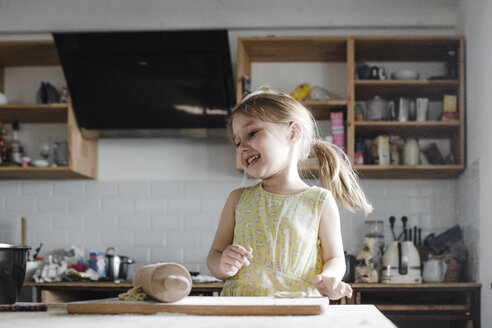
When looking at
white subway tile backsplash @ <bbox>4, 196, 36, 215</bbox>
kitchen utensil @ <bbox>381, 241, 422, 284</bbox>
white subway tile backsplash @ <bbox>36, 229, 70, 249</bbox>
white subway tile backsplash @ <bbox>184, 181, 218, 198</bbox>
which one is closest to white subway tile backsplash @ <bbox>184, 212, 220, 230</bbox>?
white subway tile backsplash @ <bbox>184, 181, 218, 198</bbox>

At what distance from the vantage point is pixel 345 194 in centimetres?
175

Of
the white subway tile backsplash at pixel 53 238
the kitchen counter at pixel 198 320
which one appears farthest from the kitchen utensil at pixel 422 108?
the kitchen counter at pixel 198 320

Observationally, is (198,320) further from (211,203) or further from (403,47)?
(403,47)

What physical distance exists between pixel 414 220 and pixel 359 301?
891 mm

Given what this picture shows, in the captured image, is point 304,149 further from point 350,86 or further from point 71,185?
point 71,185

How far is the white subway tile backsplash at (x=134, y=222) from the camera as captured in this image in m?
4.01

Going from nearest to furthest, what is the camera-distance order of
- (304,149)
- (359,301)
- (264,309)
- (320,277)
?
1. (264,309)
2. (320,277)
3. (304,149)
4. (359,301)

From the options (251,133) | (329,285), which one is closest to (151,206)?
(251,133)

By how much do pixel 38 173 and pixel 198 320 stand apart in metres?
3.23

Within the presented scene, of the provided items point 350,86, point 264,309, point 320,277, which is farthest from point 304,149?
point 350,86

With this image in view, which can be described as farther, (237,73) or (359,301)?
(237,73)

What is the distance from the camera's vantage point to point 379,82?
3.62 m

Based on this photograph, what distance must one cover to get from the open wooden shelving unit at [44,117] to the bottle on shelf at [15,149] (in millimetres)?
71

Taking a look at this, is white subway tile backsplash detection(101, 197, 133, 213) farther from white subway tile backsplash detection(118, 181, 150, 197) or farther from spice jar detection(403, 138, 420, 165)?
spice jar detection(403, 138, 420, 165)
